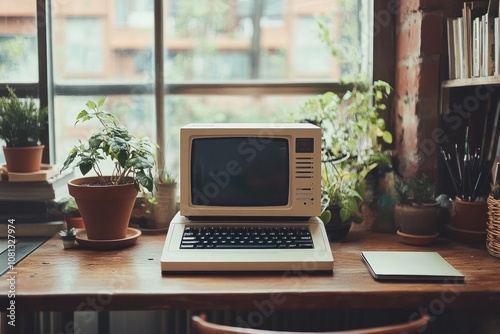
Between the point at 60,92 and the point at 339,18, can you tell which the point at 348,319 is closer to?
the point at 339,18

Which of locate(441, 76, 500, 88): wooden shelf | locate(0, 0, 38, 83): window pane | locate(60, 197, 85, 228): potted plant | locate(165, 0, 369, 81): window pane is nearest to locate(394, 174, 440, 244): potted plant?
locate(441, 76, 500, 88): wooden shelf

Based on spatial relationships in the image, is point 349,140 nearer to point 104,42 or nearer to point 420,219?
point 420,219

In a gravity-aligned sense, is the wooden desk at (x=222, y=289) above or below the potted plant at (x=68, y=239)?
below

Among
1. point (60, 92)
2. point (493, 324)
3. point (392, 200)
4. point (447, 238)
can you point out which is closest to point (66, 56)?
point (60, 92)

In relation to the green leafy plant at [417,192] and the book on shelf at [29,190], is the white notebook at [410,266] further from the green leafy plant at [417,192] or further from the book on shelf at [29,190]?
the book on shelf at [29,190]

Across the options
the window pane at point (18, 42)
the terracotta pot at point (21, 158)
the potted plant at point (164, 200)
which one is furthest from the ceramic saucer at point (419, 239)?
the window pane at point (18, 42)

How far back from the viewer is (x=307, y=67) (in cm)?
215

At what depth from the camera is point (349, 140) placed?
1.96 metres

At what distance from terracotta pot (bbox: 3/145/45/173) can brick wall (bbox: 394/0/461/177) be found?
1.24m

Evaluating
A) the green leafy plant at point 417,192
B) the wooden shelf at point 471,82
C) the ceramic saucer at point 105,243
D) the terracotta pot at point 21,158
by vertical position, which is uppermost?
the wooden shelf at point 471,82

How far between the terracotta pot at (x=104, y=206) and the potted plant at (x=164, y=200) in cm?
22

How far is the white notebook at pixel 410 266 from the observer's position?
1442 mm

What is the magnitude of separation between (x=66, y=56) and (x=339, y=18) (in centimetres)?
100

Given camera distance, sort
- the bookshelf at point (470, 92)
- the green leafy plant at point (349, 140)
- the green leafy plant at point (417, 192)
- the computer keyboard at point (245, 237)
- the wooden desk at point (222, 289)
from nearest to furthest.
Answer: the wooden desk at point (222, 289) < the computer keyboard at point (245, 237) < the bookshelf at point (470, 92) < the green leafy plant at point (417, 192) < the green leafy plant at point (349, 140)
